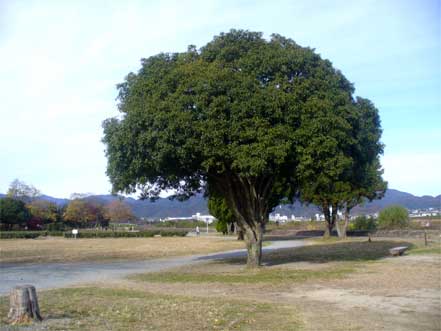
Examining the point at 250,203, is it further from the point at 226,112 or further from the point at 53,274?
the point at 53,274

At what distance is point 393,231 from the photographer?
57875 mm

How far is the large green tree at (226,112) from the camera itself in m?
17.8

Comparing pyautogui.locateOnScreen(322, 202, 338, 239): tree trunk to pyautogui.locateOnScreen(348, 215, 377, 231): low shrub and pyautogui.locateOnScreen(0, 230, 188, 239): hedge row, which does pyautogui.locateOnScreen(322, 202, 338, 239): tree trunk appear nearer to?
pyautogui.locateOnScreen(348, 215, 377, 231): low shrub

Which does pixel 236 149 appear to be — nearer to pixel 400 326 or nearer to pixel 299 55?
pixel 299 55

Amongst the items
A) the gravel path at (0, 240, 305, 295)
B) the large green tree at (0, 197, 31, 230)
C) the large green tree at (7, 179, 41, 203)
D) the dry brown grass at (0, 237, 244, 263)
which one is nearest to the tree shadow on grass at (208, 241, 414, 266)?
the gravel path at (0, 240, 305, 295)

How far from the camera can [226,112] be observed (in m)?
18.2

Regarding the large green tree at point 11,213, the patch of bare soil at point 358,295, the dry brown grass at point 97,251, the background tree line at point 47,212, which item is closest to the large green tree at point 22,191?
the background tree line at point 47,212

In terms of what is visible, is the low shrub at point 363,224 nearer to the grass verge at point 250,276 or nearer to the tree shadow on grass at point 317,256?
the tree shadow on grass at point 317,256

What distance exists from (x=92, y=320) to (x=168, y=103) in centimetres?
937

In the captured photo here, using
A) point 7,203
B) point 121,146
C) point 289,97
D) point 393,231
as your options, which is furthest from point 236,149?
point 7,203

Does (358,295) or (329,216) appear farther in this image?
(329,216)

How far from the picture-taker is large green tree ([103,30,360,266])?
17828 mm

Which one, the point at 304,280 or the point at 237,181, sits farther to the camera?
the point at 237,181

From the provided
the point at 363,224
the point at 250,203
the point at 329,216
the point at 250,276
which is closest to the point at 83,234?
the point at 329,216
